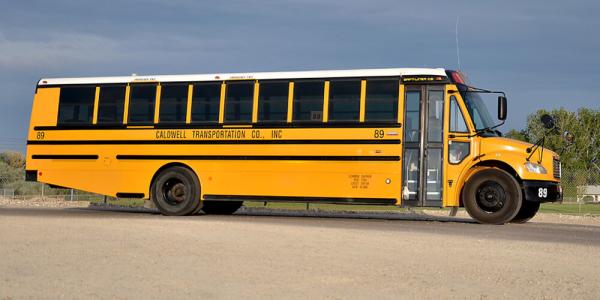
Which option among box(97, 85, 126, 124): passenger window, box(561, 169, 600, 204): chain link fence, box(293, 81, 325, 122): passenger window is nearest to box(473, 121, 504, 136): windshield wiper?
box(293, 81, 325, 122): passenger window

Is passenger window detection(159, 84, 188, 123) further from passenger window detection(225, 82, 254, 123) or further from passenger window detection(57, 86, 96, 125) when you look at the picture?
passenger window detection(57, 86, 96, 125)

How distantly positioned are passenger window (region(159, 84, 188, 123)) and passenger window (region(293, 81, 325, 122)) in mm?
2638

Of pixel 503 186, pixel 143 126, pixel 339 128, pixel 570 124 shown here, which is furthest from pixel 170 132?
pixel 570 124

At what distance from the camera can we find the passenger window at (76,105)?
21.5 m

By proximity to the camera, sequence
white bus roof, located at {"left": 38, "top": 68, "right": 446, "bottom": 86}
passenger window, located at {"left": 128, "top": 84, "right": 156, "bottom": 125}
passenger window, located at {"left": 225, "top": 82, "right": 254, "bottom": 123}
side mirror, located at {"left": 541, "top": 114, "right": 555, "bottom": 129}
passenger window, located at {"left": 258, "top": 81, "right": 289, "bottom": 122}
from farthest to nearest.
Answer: passenger window, located at {"left": 128, "top": 84, "right": 156, "bottom": 125}
passenger window, located at {"left": 225, "top": 82, "right": 254, "bottom": 123}
passenger window, located at {"left": 258, "top": 81, "right": 289, "bottom": 122}
white bus roof, located at {"left": 38, "top": 68, "right": 446, "bottom": 86}
side mirror, located at {"left": 541, "top": 114, "right": 555, "bottom": 129}

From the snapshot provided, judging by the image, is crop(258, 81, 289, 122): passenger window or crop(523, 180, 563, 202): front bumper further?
crop(258, 81, 289, 122): passenger window

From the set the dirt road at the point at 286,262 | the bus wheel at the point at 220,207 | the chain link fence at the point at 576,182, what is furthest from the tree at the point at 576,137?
the dirt road at the point at 286,262

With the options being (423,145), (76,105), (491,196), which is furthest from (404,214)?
(76,105)

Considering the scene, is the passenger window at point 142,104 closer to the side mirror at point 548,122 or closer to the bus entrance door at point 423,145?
the bus entrance door at point 423,145

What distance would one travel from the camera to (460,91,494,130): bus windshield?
746 inches

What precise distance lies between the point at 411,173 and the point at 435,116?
1226mm

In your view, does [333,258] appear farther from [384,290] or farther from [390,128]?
[390,128]

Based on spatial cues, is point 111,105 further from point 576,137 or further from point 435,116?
point 576,137

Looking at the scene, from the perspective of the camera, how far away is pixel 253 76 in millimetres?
20312
